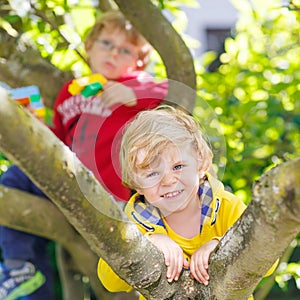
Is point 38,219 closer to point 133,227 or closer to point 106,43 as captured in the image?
point 106,43

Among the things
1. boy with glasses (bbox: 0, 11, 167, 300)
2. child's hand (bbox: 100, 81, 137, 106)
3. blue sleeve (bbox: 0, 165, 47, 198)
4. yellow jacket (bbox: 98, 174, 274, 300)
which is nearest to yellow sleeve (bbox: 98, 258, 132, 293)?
yellow jacket (bbox: 98, 174, 274, 300)

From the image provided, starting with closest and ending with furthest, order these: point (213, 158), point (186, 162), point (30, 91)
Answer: point (186, 162) → point (213, 158) → point (30, 91)

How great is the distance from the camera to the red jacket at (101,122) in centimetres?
244

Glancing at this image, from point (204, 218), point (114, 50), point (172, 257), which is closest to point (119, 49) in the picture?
point (114, 50)

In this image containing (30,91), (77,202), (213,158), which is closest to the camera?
(77,202)

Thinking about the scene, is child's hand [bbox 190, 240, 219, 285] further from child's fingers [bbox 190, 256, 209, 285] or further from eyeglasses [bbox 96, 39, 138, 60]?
eyeglasses [bbox 96, 39, 138, 60]

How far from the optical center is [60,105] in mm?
2881

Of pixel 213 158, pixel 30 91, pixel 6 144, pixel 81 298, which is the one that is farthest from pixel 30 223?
pixel 6 144

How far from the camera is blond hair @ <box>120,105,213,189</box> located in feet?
5.61

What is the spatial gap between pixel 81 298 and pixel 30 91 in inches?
39.1

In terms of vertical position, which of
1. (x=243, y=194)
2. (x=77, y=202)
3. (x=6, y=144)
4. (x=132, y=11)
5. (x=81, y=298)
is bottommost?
(x=81, y=298)

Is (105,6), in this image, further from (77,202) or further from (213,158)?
(77,202)

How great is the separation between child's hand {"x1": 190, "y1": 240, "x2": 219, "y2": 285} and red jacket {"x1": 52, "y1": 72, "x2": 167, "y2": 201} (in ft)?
2.07

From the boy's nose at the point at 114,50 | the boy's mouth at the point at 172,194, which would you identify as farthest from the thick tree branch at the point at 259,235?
the boy's nose at the point at 114,50
